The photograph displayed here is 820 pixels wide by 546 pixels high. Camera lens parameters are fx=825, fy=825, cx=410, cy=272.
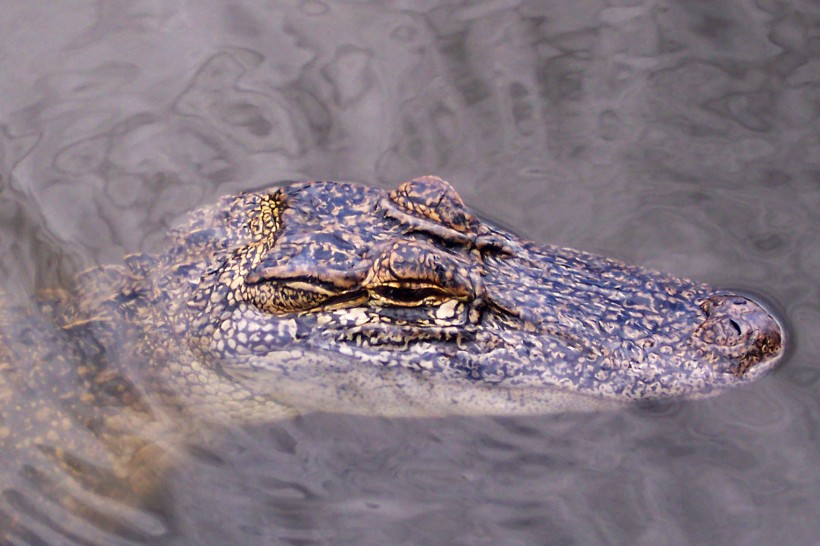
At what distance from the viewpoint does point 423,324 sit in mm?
4074

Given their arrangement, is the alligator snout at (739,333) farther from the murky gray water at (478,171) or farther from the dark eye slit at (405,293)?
the dark eye slit at (405,293)

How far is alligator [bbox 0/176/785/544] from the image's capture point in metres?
4.06

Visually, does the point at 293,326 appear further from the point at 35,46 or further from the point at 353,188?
the point at 35,46

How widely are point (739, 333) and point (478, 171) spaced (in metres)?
2.19

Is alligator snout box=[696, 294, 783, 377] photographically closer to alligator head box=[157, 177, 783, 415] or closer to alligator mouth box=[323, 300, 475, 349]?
alligator head box=[157, 177, 783, 415]

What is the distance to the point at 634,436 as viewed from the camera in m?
4.32

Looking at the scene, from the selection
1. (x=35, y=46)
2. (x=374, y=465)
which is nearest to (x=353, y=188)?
(x=374, y=465)

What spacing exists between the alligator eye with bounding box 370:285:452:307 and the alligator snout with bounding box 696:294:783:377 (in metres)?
1.37

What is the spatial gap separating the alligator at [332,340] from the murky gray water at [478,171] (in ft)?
0.77

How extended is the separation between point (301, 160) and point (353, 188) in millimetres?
1416

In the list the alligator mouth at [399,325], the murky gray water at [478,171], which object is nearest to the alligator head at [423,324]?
the alligator mouth at [399,325]

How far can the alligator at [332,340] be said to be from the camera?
13.3ft

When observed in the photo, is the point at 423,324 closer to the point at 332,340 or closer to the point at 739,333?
the point at 332,340

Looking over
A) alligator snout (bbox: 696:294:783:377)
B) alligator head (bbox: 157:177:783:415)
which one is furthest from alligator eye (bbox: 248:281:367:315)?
alligator snout (bbox: 696:294:783:377)
